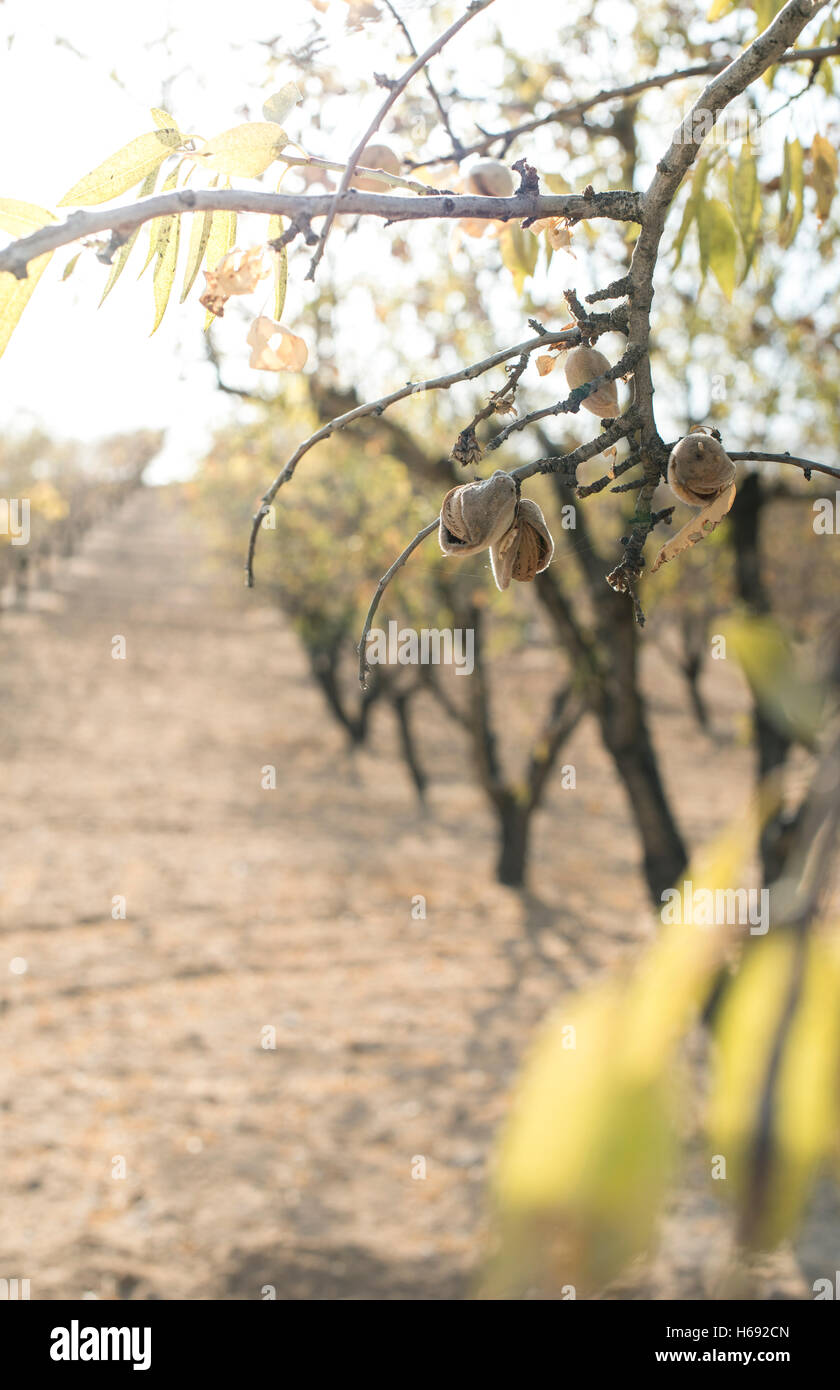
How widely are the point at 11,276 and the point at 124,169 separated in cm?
22

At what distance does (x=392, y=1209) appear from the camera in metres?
5.47

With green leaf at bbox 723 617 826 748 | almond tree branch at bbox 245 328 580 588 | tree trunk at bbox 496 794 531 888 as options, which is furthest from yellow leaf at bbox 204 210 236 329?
tree trunk at bbox 496 794 531 888

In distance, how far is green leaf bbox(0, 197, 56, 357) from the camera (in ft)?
3.10

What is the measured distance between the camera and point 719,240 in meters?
1.93

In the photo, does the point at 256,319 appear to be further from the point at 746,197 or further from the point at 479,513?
the point at 746,197

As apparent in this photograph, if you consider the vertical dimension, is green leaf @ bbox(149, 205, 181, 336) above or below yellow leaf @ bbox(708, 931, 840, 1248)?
above

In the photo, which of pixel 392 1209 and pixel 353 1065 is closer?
pixel 392 1209

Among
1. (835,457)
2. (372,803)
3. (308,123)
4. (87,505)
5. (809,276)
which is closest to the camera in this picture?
(308,123)

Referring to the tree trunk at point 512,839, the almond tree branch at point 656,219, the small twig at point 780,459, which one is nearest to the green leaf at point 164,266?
the almond tree branch at point 656,219

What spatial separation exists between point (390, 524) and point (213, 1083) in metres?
6.63

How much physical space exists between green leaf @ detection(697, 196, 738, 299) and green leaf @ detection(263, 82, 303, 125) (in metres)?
0.91

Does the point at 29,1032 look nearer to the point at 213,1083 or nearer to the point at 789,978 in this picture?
the point at 213,1083

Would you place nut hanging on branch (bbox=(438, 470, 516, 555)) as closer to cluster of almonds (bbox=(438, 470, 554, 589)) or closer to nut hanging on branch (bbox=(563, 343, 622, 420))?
cluster of almonds (bbox=(438, 470, 554, 589))
